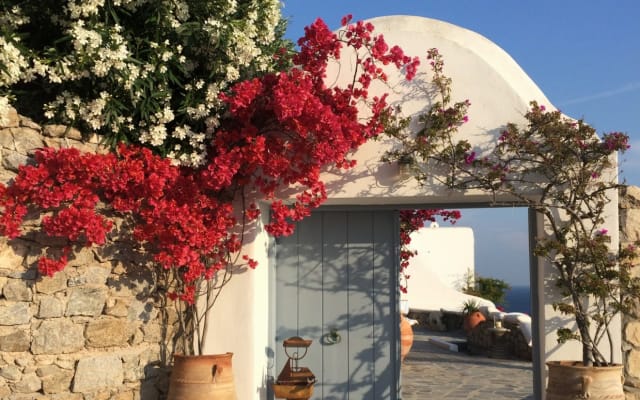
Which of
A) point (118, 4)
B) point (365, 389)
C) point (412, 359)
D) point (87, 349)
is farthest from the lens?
point (412, 359)

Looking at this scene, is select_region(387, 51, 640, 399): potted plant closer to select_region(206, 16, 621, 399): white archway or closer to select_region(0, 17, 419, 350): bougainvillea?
select_region(206, 16, 621, 399): white archway

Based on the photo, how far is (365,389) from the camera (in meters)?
6.42

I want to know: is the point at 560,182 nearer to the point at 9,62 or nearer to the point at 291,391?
the point at 291,391

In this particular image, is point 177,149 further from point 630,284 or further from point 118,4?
point 630,284

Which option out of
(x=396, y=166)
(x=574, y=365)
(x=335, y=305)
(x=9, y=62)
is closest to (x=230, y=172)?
(x=396, y=166)

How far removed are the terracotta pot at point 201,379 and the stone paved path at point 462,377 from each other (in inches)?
150

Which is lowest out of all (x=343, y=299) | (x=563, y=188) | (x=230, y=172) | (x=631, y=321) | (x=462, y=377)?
(x=462, y=377)

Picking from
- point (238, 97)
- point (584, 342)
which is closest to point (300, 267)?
point (238, 97)

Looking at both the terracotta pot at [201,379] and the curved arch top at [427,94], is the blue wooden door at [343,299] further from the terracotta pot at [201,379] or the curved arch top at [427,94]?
the terracotta pot at [201,379]

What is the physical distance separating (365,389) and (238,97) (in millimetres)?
2950

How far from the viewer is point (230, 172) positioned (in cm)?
577

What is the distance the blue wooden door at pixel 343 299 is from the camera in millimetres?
6441

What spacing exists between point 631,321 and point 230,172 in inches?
141

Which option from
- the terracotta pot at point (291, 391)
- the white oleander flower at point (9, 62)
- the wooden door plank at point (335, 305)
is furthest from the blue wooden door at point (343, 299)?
the white oleander flower at point (9, 62)
